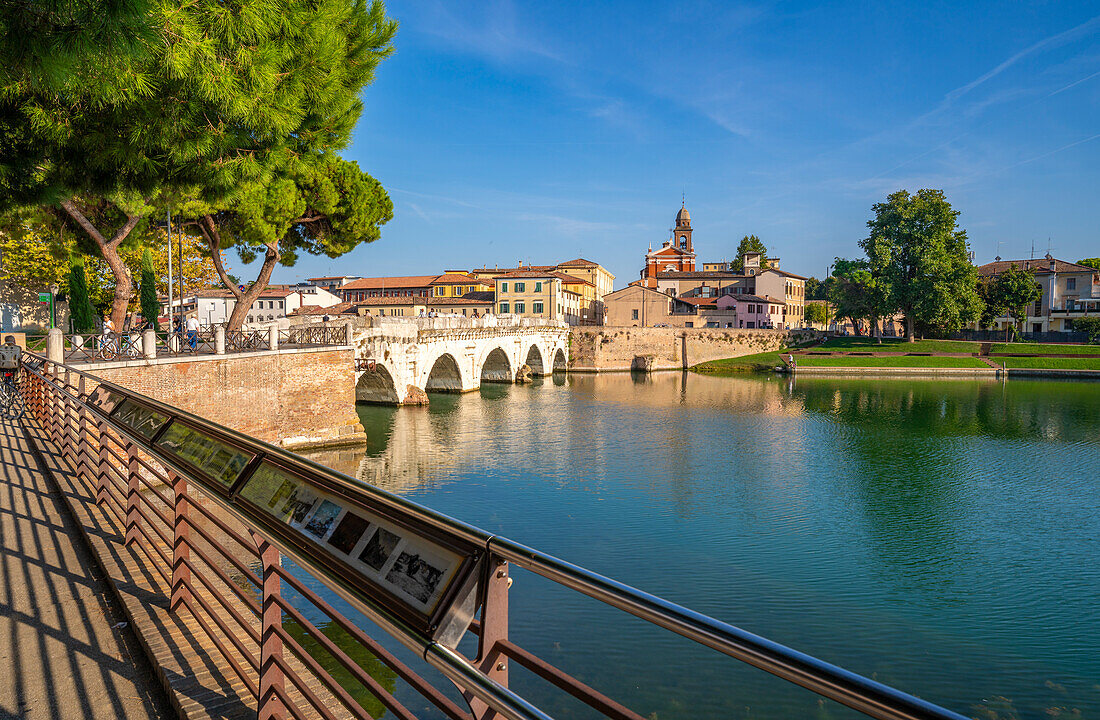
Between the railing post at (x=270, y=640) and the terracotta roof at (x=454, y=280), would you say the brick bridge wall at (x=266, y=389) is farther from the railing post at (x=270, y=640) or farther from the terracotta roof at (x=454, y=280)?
the terracotta roof at (x=454, y=280)

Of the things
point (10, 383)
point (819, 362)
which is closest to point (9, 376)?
point (10, 383)

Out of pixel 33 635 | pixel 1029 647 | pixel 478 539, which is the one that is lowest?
pixel 1029 647

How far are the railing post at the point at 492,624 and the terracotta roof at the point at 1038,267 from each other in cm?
8169

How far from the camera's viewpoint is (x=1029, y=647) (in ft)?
35.3

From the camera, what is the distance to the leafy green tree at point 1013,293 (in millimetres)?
64562

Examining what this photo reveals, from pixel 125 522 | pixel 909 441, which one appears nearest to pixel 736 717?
pixel 125 522

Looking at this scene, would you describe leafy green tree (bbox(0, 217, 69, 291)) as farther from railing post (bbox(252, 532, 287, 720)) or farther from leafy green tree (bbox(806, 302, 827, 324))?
leafy green tree (bbox(806, 302, 827, 324))

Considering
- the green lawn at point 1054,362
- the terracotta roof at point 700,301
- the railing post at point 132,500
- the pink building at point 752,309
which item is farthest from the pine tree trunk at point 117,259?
the pink building at point 752,309

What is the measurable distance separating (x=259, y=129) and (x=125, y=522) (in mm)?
4988

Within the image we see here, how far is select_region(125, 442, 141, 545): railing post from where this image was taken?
506cm

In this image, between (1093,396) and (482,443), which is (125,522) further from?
(1093,396)

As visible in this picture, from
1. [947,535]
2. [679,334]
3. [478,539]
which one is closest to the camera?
[478,539]

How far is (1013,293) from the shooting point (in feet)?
213

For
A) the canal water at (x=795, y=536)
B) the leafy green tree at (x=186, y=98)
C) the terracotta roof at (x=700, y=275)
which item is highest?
the terracotta roof at (x=700, y=275)
